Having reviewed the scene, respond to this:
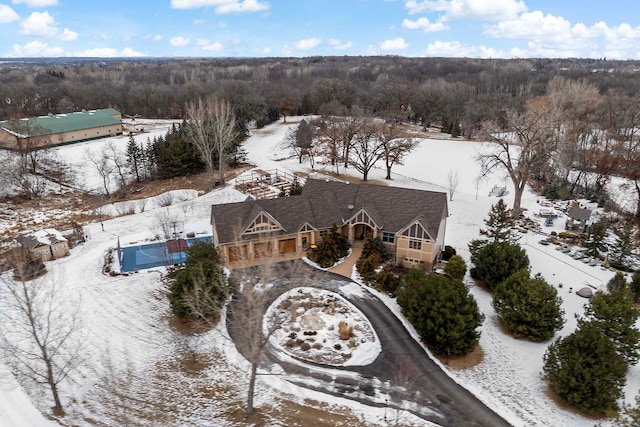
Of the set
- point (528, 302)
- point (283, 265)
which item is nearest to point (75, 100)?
point (283, 265)

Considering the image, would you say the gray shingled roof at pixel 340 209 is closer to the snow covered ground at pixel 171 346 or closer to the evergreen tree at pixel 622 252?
the snow covered ground at pixel 171 346

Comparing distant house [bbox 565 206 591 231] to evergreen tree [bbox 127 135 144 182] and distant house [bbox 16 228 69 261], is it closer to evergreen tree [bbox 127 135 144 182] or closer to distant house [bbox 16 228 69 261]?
distant house [bbox 16 228 69 261]

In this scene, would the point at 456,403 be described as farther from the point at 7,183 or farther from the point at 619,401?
the point at 7,183

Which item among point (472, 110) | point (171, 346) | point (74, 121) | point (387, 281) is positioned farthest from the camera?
point (472, 110)

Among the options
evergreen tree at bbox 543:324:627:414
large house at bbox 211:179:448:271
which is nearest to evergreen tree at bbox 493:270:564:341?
evergreen tree at bbox 543:324:627:414

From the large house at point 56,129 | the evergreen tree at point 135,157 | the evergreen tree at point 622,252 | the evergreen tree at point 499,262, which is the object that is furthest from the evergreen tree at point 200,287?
the large house at point 56,129

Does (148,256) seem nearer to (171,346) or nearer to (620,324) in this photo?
(171,346)

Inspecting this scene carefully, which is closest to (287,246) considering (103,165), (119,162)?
(103,165)
